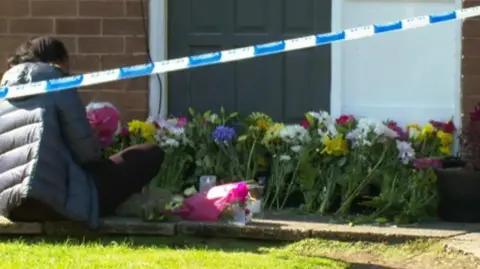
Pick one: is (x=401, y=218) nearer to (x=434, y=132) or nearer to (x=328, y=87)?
(x=434, y=132)

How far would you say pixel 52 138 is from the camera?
6555mm

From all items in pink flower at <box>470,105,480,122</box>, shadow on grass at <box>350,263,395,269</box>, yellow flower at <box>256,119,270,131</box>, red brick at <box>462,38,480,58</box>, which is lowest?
shadow on grass at <box>350,263,395,269</box>

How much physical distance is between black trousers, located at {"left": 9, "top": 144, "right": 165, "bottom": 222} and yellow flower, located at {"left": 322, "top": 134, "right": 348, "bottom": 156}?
1.10 m

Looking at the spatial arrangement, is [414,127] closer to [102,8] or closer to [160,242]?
[160,242]

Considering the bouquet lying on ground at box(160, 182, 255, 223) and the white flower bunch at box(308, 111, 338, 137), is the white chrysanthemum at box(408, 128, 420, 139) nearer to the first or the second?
the white flower bunch at box(308, 111, 338, 137)

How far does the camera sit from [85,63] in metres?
8.20

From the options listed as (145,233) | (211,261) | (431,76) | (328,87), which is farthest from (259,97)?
(211,261)

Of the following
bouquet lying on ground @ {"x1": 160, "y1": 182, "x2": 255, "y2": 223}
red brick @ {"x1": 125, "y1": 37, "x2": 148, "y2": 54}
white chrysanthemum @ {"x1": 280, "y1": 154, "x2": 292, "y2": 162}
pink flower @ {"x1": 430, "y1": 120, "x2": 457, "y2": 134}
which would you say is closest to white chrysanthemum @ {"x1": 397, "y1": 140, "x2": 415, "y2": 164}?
pink flower @ {"x1": 430, "y1": 120, "x2": 457, "y2": 134}

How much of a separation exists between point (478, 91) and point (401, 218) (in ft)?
4.18

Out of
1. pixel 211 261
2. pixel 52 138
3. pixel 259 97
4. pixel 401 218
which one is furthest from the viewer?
pixel 259 97

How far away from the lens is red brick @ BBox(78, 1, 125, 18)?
8.12 m

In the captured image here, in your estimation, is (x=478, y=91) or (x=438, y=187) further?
(x=478, y=91)

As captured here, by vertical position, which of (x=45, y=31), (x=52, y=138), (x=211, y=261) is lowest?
(x=211, y=261)

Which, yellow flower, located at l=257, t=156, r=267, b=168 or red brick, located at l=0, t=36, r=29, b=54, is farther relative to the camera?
red brick, located at l=0, t=36, r=29, b=54
